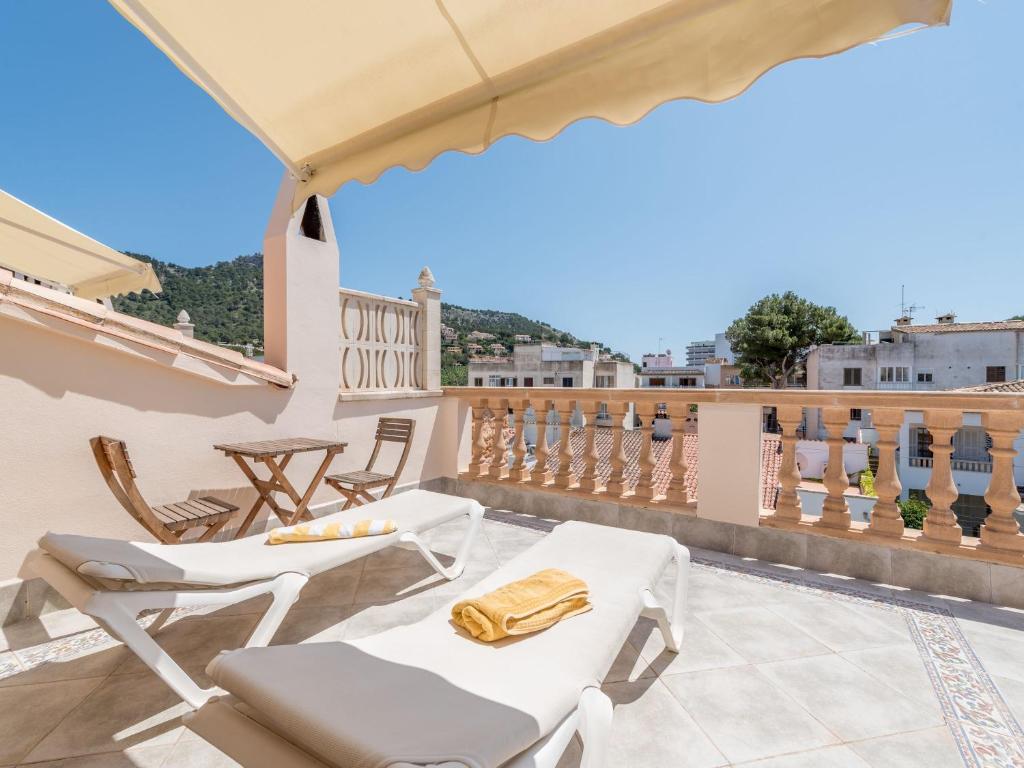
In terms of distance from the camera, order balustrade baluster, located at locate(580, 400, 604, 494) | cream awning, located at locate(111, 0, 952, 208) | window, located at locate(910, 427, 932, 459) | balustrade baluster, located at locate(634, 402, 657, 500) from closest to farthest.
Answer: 1. cream awning, located at locate(111, 0, 952, 208)
2. balustrade baluster, located at locate(634, 402, 657, 500)
3. balustrade baluster, located at locate(580, 400, 604, 494)
4. window, located at locate(910, 427, 932, 459)

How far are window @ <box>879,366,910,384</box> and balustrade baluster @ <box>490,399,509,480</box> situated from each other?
105 ft

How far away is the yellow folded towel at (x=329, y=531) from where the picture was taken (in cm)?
261

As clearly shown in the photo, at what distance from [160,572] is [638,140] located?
12200 millimetres

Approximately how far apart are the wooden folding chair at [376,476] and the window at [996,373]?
32342 millimetres

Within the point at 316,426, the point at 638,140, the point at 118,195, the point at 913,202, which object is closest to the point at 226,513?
the point at 316,426

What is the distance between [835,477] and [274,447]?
14.0 ft

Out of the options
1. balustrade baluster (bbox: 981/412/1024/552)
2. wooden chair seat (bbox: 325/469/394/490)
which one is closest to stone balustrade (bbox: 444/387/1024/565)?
balustrade baluster (bbox: 981/412/1024/552)

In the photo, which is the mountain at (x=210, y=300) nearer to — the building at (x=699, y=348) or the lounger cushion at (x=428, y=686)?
the lounger cushion at (x=428, y=686)

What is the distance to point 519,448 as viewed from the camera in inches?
201

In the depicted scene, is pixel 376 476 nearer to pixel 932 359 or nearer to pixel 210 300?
pixel 210 300

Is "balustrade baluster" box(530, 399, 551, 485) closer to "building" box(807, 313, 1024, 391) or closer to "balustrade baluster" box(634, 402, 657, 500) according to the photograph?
"balustrade baluster" box(634, 402, 657, 500)

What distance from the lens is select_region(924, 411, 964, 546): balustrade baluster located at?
116 inches

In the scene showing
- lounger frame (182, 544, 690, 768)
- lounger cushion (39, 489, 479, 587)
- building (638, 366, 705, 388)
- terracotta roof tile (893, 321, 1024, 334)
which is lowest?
lounger frame (182, 544, 690, 768)

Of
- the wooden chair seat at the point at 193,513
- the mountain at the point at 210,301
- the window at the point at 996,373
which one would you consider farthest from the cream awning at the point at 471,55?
the window at the point at 996,373
